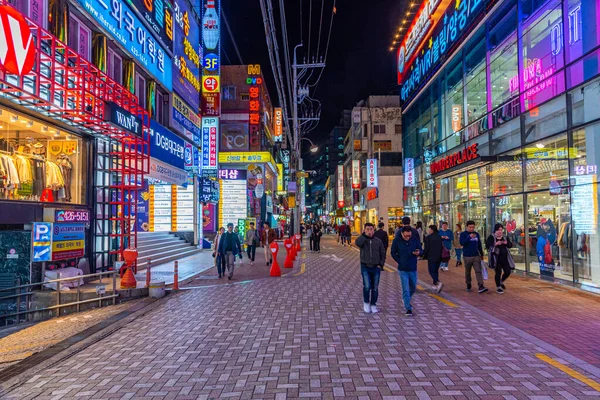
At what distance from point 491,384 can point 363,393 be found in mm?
1481

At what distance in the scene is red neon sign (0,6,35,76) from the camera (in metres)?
6.82

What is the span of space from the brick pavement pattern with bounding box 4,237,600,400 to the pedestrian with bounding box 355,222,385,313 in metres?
0.36

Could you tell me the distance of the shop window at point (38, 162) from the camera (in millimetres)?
9727

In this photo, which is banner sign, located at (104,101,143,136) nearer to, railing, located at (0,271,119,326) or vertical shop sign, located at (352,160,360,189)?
railing, located at (0,271,119,326)

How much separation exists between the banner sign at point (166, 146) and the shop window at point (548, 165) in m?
13.5

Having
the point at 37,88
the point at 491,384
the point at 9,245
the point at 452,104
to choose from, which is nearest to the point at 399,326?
the point at 491,384

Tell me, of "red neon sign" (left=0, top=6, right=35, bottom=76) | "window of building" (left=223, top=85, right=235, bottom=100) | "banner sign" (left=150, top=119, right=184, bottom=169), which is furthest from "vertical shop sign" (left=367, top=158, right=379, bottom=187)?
"red neon sign" (left=0, top=6, right=35, bottom=76)

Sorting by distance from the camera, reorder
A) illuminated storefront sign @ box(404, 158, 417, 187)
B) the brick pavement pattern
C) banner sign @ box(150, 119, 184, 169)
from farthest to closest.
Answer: illuminated storefront sign @ box(404, 158, 417, 187) → banner sign @ box(150, 119, 184, 169) → the brick pavement pattern

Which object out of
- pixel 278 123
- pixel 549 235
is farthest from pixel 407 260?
pixel 278 123

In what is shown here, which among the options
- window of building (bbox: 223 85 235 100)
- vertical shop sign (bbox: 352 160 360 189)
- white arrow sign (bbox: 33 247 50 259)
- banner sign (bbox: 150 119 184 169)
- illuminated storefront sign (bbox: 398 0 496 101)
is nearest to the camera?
white arrow sign (bbox: 33 247 50 259)

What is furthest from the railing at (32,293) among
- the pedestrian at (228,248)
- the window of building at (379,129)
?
the window of building at (379,129)

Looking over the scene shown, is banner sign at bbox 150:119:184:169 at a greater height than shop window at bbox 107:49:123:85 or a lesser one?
lesser

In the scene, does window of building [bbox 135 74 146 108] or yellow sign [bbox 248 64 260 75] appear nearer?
window of building [bbox 135 74 146 108]

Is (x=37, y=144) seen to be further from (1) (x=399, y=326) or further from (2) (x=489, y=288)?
(2) (x=489, y=288)
